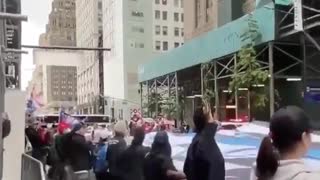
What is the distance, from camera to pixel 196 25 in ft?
188

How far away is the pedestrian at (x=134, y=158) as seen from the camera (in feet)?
24.7

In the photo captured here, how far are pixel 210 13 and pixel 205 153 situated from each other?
4684 centimetres

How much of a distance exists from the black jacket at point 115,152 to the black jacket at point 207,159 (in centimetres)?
236

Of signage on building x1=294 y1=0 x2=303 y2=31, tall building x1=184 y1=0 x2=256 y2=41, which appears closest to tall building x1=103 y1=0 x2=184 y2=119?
tall building x1=184 y1=0 x2=256 y2=41

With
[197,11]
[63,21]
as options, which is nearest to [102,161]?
[197,11]

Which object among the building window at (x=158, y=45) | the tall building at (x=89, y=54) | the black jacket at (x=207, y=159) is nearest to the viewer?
the black jacket at (x=207, y=159)

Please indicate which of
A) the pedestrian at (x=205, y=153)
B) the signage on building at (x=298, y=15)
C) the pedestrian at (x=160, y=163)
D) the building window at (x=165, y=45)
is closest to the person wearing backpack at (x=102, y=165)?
the pedestrian at (x=160, y=163)

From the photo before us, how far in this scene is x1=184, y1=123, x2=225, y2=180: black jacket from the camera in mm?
5625

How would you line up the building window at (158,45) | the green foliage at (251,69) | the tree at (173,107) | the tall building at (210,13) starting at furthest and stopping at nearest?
the building window at (158,45), the tree at (173,107), the tall building at (210,13), the green foliage at (251,69)

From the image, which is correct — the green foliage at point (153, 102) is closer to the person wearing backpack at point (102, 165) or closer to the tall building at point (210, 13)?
the tall building at point (210, 13)

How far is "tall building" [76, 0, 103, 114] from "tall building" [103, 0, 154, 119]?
822 centimetres

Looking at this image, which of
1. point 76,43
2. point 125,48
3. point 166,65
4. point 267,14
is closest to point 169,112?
point 166,65

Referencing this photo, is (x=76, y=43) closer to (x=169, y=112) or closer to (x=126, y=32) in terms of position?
(x=126, y=32)

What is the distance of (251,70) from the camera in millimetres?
31516
